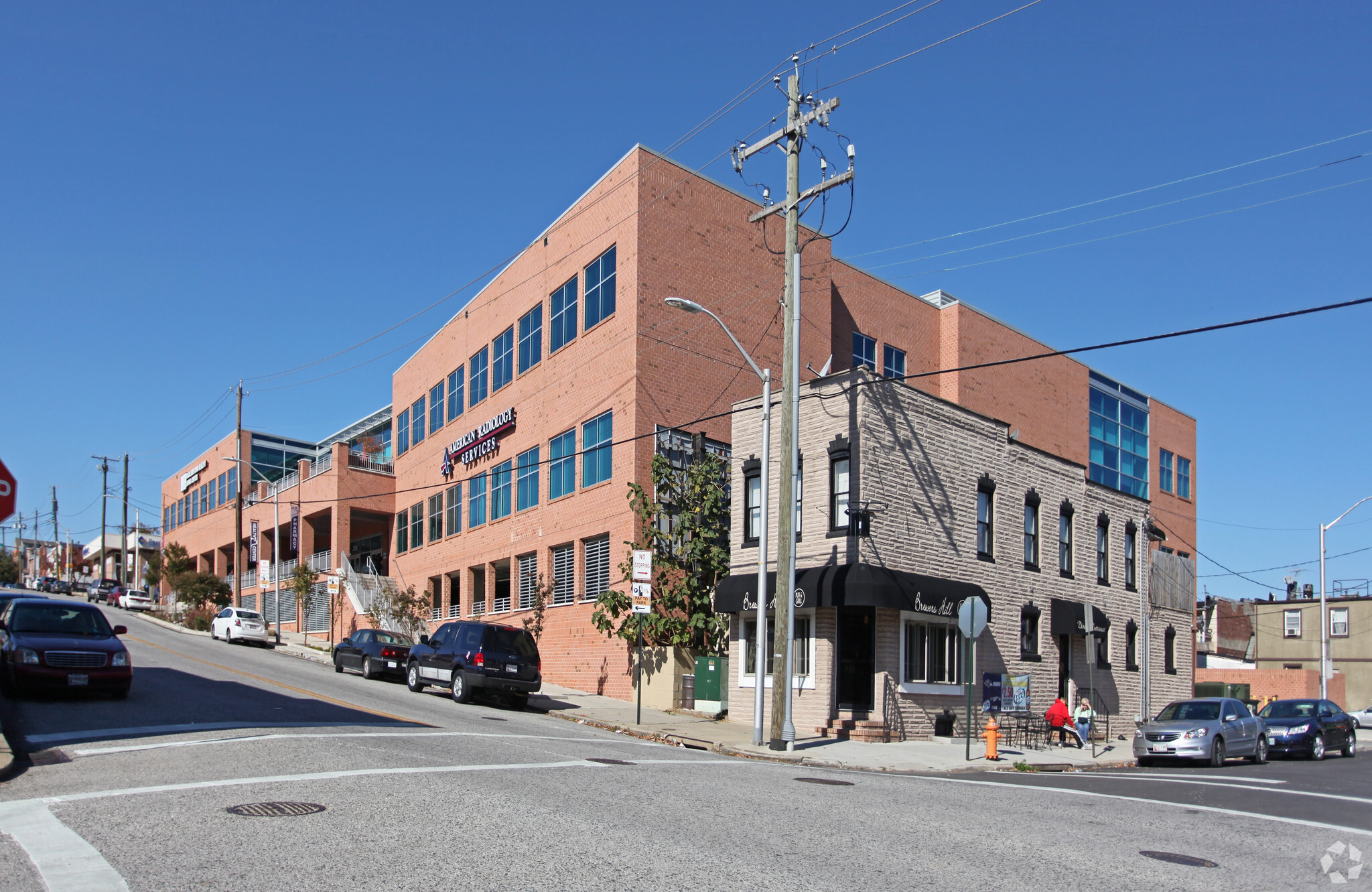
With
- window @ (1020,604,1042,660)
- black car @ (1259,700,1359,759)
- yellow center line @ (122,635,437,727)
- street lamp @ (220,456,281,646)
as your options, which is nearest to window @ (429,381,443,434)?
street lamp @ (220,456,281,646)

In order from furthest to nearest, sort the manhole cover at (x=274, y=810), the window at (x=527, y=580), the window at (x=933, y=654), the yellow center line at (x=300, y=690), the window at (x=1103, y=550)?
the window at (x=527, y=580), the window at (x=1103, y=550), the window at (x=933, y=654), the yellow center line at (x=300, y=690), the manhole cover at (x=274, y=810)

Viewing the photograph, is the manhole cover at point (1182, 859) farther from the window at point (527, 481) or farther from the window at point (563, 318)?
the window at point (527, 481)

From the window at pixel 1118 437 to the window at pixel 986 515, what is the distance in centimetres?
2309

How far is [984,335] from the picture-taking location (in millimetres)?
44250

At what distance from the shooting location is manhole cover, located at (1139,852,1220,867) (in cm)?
927

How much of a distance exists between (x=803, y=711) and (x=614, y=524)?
9129 mm

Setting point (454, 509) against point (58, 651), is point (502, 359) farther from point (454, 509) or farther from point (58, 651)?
point (58, 651)

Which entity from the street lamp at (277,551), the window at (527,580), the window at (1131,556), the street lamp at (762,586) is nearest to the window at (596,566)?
the window at (527,580)

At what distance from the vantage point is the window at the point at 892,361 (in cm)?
3950

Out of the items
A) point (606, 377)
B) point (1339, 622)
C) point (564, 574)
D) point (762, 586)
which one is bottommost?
point (1339, 622)

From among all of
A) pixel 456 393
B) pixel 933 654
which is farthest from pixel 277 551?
pixel 933 654

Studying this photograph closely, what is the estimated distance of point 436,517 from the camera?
145 ft

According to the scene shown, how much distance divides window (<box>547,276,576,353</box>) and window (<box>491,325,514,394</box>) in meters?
3.42

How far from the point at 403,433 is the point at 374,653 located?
21.1 metres
